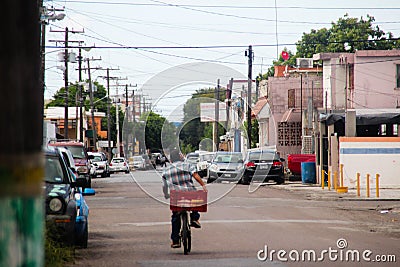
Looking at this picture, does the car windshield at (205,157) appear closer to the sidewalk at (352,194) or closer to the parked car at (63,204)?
the sidewalk at (352,194)

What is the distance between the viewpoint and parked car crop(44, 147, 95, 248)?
36.3 feet

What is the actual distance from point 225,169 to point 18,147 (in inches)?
1449

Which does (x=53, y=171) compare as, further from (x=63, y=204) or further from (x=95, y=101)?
(x=95, y=101)

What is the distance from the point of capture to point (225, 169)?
126 feet

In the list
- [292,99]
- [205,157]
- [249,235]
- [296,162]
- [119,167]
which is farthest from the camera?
[119,167]

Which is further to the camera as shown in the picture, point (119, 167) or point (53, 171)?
point (119, 167)

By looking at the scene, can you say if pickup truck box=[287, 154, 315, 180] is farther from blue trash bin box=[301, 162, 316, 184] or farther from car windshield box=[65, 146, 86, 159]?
car windshield box=[65, 146, 86, 159]

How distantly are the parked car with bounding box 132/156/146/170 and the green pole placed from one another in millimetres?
54661

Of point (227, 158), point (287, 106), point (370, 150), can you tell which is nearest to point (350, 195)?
point (370, 150)

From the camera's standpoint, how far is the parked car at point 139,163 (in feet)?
190

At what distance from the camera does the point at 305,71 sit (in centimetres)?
6272

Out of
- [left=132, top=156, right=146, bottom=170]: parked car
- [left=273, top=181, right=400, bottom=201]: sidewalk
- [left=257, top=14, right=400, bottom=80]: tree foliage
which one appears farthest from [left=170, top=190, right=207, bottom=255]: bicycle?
[left=257, top=14, right=400, bottom=80]: tree foliage

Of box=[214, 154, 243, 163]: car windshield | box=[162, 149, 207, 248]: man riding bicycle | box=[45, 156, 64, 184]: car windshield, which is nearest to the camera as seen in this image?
box=[162, 149, 207, 248]: man riding bicycle

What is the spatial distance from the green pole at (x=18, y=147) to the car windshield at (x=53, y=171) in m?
10.8
